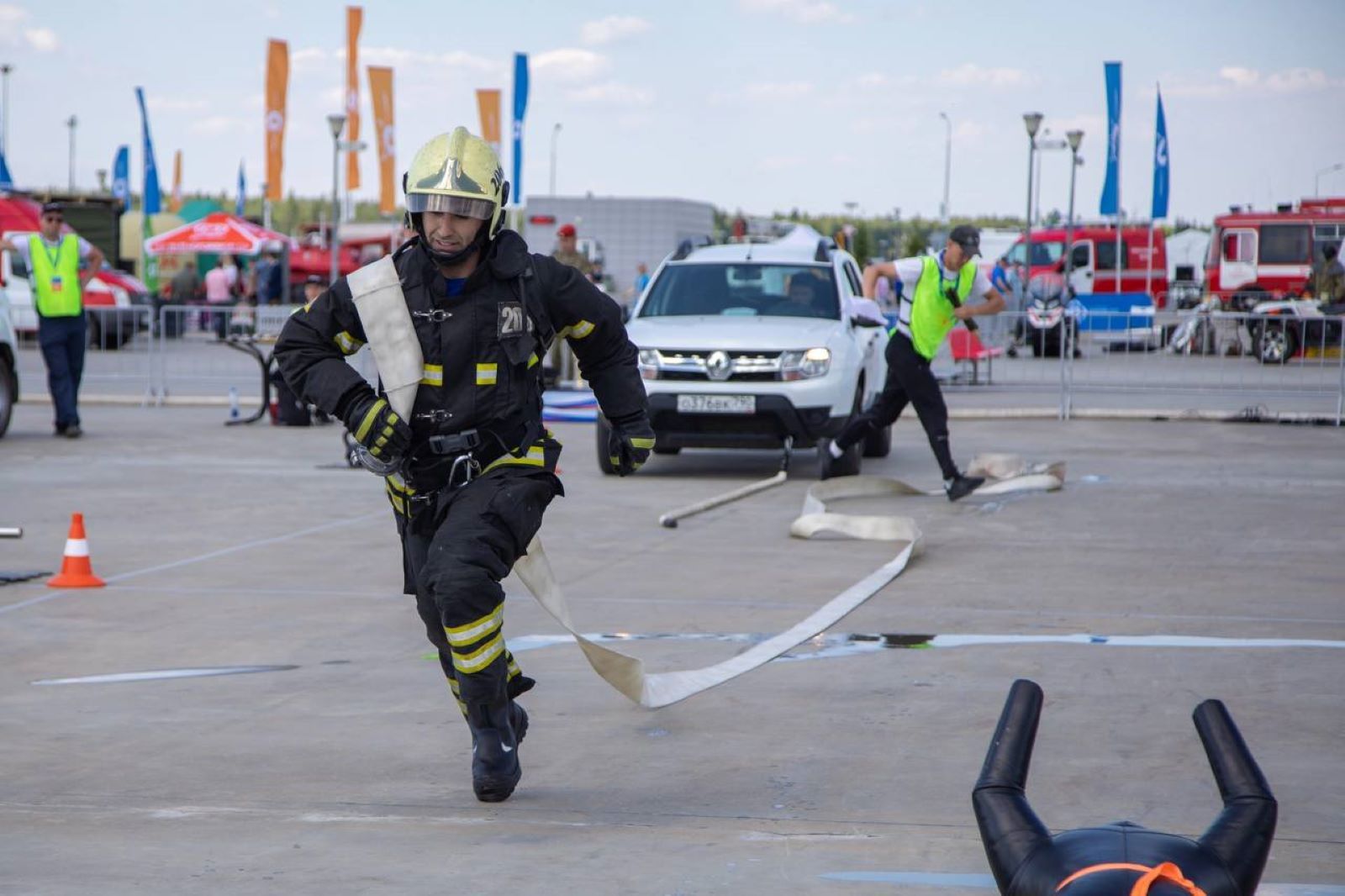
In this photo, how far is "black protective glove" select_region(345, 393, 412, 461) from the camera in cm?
460

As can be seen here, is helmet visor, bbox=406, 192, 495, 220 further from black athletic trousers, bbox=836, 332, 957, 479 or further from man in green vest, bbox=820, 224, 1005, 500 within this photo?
black athletic trousers, bbox=836, 332, 957, 479

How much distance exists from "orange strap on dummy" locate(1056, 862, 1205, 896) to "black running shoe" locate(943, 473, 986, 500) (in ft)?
29.5

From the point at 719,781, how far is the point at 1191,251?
218 ft

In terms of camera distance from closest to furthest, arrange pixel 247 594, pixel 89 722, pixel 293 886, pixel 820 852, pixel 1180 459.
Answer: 1. pixel 293 886
2. pixel 820 852
3. pixel 89 722
4. pixel 247 594
5. pixel 1180 459

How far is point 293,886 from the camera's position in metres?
3.80

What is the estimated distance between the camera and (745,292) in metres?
14.5

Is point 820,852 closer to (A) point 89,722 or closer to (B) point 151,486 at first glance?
(A) point 89,722

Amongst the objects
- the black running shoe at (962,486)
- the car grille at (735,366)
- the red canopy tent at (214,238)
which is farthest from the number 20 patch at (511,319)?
the red canopy tent at (214,238)

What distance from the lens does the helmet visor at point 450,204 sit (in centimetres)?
466

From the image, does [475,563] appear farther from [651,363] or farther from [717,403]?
[651,363]

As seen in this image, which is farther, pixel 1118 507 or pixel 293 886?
pixel 1118 507

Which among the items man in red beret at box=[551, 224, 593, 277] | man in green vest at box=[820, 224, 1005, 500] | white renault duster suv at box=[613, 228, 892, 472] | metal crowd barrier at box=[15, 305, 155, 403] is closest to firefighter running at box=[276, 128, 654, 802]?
man in green vest at box=[820, 224, 1005, 500]

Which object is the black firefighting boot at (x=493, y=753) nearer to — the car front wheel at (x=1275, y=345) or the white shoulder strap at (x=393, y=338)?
the white shoulder strap at (x=393, y=338)

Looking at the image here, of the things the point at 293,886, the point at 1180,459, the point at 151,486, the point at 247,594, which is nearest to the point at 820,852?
the point at 293,886
